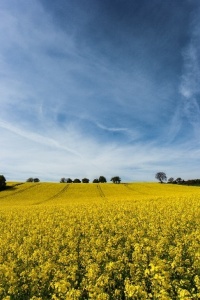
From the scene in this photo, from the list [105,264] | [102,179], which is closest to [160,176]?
[102,179]

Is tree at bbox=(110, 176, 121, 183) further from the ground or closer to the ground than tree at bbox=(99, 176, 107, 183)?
closer to the ground

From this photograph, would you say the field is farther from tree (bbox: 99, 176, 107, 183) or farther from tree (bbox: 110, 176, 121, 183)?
tree (bbox: 99, 176, 107, 183)

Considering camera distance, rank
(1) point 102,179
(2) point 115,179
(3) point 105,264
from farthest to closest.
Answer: (1) point 102,179 → (2) point 115,179 → (3) point 105,264

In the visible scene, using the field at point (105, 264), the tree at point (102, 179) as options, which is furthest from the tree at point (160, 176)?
the field at point (105, 264)

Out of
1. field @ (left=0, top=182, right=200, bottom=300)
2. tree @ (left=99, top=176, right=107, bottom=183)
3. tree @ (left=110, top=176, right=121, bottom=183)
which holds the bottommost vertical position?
field @ (left=0, top=182, right=200, bottom=300)

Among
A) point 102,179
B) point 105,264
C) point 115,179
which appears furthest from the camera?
point 102,179

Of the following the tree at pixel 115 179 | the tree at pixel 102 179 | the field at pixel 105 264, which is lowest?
the field at pixel 105 264

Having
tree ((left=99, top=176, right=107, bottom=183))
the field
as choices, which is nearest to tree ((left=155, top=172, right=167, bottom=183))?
tree ((left=99, top=176, right=107, bottom=183))

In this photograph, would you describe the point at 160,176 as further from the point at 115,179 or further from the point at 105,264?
the point at 105,264

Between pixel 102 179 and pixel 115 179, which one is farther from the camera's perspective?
pixel 102 179

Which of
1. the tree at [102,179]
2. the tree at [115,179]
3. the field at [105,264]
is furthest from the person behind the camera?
the tree at [102,179]

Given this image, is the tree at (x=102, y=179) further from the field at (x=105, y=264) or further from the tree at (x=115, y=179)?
the field at (x=105, y=264)

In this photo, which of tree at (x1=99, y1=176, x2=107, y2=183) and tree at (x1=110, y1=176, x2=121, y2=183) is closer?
tree at (x1=110, y1=176, x2=121, y2=183)

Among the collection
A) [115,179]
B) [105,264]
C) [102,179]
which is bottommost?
[105,264]
